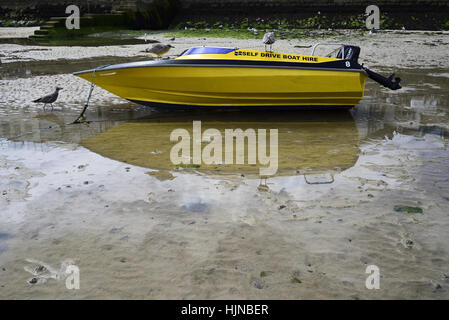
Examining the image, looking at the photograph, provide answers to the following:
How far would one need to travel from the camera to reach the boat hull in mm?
6906

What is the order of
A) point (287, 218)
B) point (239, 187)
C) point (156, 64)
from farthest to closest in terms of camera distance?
point (156, 64)
point (239, 187)
point (287, 218)

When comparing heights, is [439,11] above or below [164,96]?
above

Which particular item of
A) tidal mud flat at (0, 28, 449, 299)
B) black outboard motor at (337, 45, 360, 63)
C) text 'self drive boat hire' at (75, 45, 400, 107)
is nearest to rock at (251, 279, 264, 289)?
tidal mud flat at (0, 28, 449, 299)

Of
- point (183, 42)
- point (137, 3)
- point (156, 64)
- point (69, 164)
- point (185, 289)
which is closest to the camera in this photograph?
point (185, 289)

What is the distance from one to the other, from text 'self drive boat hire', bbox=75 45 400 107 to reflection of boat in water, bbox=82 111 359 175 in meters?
0.31

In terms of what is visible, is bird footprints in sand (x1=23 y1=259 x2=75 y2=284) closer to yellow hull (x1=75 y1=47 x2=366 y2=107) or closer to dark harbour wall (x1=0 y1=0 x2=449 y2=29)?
yellow hull (x1=75 y1=47 x2=366 y2=107)

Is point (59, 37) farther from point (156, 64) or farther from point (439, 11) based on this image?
point (439, 11)

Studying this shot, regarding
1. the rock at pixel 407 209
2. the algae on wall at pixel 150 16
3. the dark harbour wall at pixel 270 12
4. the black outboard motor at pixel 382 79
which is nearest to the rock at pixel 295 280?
the rock at pixel 407 209

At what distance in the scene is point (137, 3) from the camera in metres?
24.7

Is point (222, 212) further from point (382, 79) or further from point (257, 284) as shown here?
point (382, 79)

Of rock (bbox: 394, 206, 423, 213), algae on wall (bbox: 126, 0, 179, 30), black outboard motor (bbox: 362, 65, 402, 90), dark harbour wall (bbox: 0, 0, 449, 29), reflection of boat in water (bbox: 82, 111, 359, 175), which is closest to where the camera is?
rock (bbox: 394, 206, 423, 213)

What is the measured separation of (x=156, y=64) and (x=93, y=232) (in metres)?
4.05

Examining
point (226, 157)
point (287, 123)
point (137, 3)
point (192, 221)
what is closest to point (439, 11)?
point (137, 3)
